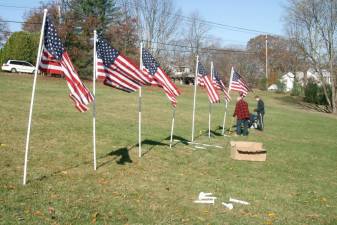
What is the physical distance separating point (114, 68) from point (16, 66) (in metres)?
36.9

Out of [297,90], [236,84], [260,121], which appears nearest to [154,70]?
[236,84]

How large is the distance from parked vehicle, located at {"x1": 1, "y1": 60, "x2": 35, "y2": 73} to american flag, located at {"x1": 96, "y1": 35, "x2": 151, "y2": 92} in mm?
36561

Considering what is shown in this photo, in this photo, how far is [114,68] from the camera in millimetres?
9688

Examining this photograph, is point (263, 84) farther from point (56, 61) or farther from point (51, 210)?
point (51, 210)

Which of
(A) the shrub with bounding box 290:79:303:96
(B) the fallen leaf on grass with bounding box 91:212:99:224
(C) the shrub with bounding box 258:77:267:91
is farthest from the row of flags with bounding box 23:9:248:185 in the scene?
(C) the shrub with bounding box 258:77:267:91

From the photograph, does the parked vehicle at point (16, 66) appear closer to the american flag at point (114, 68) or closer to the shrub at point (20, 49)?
the shrub at point (20, 49)

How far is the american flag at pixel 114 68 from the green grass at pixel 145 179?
6.98ft

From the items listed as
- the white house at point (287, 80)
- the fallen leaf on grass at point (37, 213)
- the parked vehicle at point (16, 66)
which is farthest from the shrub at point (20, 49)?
the white house at point (287, 80)

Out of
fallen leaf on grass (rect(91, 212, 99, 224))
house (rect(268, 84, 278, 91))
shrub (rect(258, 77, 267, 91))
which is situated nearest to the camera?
fallen leaf on grass (rect(91, 212, 99, 224))

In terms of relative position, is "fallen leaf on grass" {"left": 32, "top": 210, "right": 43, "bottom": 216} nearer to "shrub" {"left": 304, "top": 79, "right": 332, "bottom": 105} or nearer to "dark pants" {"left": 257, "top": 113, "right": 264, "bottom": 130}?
"dark pants" {"left": 257, "top": 113, "right": 264, "bottom": 130}

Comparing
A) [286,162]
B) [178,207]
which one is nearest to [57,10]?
[286,162]

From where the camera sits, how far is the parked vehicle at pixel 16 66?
1694 inches

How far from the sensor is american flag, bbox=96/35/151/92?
9.56 m

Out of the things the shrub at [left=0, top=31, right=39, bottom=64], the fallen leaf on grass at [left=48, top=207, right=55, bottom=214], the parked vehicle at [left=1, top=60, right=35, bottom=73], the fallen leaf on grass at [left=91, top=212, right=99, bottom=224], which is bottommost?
the fallen leaf on grass at [left=91, top=212, right=99, bottom=224]
